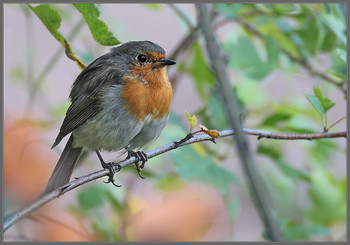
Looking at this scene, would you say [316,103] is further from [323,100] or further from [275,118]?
[275,118]

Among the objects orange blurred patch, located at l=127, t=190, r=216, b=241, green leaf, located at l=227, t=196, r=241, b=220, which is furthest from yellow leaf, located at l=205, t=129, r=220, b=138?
orange blurred patch, located at l=127, t=190, r=216, b=241

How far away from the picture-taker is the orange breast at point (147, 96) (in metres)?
1.63

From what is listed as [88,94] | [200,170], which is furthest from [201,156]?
[88,94]

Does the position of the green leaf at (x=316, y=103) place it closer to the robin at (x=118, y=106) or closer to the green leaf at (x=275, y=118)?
the green leaf at (x=275, y=118)

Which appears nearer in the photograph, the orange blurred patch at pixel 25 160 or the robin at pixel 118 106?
the orange blurred patch at pixel 25 160

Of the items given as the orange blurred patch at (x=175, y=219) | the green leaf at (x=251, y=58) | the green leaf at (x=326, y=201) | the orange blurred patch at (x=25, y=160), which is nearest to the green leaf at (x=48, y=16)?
the orange blurred patch at (x=25, y=160)

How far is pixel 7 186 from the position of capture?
4.49ft

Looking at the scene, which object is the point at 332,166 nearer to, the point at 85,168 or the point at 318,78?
the point at 318,78

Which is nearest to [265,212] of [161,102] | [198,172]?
[198,172]

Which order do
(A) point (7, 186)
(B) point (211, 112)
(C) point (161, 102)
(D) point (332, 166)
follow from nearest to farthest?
(A) point (7, 186) → (B) point (211, 112) → (C) point (161, 102) → (D) point (332, 166)

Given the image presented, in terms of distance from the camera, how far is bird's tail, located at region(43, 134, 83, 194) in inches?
59.8

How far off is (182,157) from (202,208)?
0.84 feet

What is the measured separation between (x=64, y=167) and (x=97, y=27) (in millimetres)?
720

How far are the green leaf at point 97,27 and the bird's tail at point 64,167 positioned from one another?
Result: 21.6 inches
